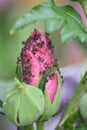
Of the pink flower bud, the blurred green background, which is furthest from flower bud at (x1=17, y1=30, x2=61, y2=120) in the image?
the blurred green background

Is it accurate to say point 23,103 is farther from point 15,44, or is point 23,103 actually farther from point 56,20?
point 15,44

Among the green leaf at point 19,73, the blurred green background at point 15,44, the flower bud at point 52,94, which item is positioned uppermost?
the green leaf at point 19,73

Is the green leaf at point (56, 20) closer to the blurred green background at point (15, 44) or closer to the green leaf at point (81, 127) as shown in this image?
the green leaf at point (81, 127)

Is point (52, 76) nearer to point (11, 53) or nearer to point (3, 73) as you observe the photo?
point (3, 73)

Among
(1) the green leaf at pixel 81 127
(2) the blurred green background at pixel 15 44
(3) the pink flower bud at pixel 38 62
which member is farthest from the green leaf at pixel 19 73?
(2) the blurred green background at pixel 15 44

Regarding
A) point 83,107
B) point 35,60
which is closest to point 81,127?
point 83,107
